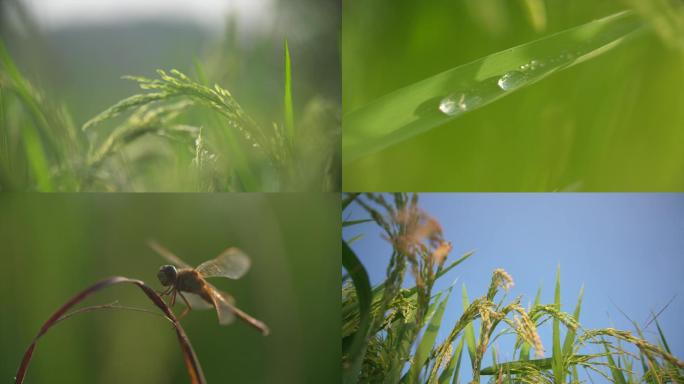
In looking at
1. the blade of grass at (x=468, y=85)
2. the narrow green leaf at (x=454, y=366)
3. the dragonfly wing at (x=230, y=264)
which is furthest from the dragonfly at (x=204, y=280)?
the narrow green leaf at (x=454, y=366)

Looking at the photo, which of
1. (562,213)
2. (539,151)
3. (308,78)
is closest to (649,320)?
(562,213)

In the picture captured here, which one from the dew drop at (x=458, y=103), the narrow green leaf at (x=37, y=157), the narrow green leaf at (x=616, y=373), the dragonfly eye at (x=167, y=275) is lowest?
the narrow green leaf at (x=616, y=373)

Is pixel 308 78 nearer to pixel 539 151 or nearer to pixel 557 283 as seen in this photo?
pixel 539 151

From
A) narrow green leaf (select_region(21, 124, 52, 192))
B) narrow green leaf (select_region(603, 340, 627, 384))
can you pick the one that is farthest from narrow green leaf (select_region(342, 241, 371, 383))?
narrow green leaf (select_region(21, 124, 52, 192))

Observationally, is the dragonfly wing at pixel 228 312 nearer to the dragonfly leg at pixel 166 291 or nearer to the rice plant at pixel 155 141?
the dragonfly leg at pixel 166 291

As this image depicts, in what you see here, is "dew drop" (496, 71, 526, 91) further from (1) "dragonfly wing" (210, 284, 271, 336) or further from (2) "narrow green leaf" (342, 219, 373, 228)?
(1) "dragonfly wing" (210, 284, 271, 336)

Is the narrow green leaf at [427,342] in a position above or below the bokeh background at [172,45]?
below
